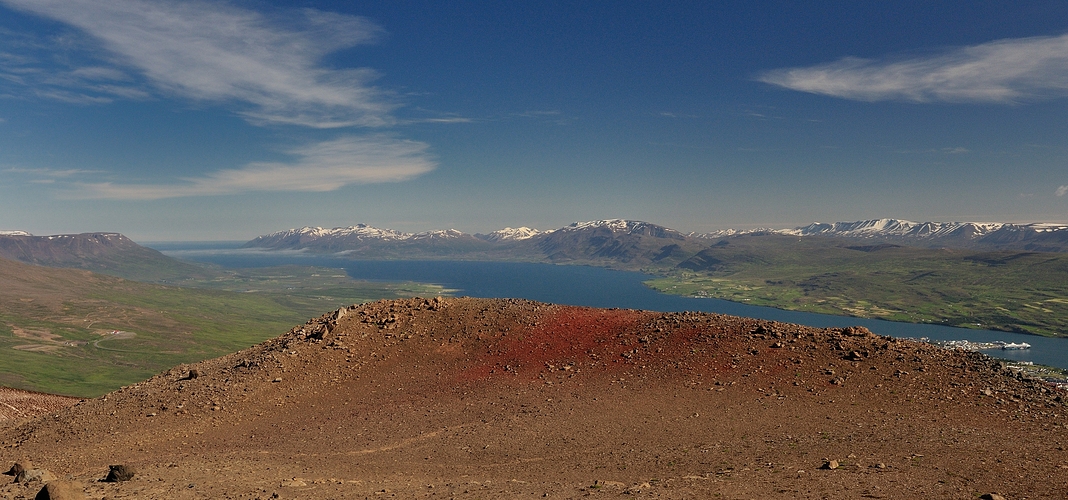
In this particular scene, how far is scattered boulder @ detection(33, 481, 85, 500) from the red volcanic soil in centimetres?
107

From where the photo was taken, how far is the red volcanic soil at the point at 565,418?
62.7 ft

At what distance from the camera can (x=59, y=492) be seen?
52.2ft

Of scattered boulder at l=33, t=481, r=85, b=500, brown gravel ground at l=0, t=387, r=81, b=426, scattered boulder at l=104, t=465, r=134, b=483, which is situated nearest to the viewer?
scattered boulder at l=33, t=481, r=85, b=500

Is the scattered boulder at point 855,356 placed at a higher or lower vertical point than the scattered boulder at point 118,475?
higher

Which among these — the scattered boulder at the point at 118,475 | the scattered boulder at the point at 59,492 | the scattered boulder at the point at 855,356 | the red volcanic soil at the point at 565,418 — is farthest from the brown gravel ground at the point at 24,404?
the scattered boulder at the point at 855,356

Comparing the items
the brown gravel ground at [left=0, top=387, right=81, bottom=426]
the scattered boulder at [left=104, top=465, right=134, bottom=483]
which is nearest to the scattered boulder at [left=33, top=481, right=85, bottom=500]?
the scattered boulder at [left=104, top=465, right=134, bottom=483]

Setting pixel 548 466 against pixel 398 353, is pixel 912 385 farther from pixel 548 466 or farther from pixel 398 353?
pixel 398 353

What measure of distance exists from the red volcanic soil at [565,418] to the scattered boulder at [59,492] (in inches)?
42.3

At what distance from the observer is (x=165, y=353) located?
18862cm

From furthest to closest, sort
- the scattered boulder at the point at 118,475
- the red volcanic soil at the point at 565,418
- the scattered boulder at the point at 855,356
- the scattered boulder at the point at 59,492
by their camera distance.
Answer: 1. the scattered boulder at the point at 855,356
2. the scattered boulder at the point at 118,475
3. the red volcanic soil at the point at 565,418
4. the scattered boulder at the point at 59,492

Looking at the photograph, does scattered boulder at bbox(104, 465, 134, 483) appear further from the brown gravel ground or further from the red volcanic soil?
the brown gravel ground

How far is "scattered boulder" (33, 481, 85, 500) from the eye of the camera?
15727 millimetres

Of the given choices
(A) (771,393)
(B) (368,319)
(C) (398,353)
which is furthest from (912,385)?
(B) (368,319)

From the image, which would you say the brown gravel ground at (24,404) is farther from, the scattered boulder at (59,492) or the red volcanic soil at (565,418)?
the scattered boulder at (59,492)
